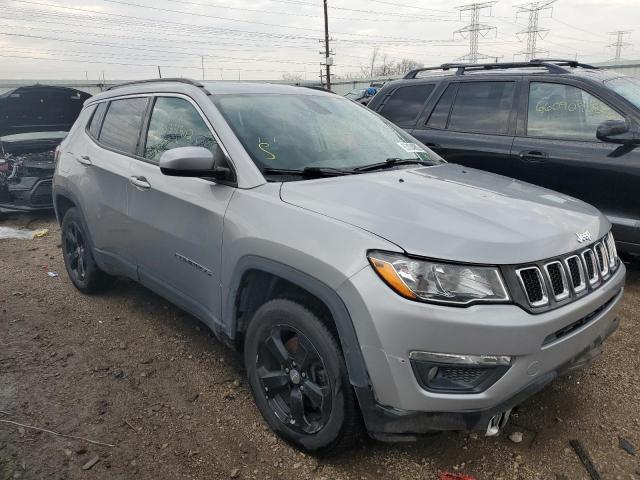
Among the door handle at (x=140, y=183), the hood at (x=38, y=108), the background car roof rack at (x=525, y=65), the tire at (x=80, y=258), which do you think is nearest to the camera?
the door handle at (x=140, y=183)

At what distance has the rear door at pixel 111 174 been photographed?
12.0ft

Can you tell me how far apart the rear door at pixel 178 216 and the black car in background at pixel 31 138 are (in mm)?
4704

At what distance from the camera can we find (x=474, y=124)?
525 centimetres

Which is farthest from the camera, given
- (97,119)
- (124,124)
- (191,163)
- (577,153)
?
(577,153)

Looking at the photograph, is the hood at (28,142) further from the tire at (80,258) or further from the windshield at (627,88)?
the windshield at (627,88)

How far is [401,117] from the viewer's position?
5887 millimetres

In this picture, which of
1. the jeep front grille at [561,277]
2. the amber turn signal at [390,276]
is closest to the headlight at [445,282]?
the amber turn signal at [390,276]

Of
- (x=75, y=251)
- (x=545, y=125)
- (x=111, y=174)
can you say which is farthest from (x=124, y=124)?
(x=545, y=125)

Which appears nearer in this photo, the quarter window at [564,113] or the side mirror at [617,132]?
the side mirror at [617,132]

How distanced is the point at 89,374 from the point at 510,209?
8.97 feet

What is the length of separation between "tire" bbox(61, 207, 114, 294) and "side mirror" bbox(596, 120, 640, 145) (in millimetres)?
4279

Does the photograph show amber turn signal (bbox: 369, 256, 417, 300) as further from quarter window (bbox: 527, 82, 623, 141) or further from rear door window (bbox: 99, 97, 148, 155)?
quarter window (bbox: 527, 82, 623, 141)

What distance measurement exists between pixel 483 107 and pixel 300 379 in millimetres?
3828

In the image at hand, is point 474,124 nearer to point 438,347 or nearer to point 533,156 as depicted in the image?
point 533,156
